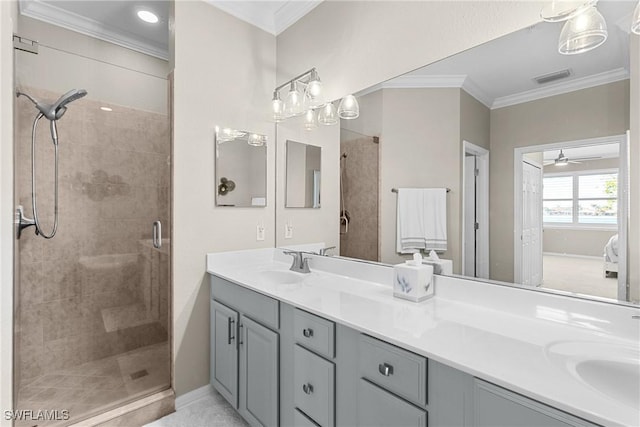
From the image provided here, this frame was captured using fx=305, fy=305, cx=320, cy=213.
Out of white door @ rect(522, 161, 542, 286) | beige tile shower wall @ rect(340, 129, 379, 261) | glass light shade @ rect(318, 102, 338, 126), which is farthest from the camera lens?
glass light shade @ rect(318, 102, 338, 126)

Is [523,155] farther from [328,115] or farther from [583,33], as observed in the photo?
[328,115]

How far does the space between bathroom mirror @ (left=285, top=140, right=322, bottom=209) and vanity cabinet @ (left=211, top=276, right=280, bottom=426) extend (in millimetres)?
819

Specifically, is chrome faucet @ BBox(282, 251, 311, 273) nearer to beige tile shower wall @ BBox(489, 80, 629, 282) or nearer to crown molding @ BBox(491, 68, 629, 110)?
beige tile shower wall @ BBox(489, 80, 629, 282)

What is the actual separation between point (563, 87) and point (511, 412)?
3.83ft

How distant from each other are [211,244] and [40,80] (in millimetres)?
1582

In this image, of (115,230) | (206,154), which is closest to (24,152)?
(115,230)

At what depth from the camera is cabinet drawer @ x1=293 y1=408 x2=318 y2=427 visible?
1.32m

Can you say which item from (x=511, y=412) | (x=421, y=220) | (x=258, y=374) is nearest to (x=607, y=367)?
(x=511, y=412)

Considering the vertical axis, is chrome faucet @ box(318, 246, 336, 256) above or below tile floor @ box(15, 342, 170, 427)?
above

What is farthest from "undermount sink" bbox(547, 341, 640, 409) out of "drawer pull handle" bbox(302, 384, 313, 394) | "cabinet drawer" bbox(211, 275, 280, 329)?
"cabinet drawer" bbox(211, 275, 280, 329)

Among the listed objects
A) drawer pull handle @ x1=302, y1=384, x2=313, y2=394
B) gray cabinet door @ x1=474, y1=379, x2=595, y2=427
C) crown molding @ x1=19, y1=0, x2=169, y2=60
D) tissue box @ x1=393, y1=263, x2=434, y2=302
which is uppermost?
crown molding @ x1=19, y1=0, x2=169, y2=60

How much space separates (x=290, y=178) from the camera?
2443mm

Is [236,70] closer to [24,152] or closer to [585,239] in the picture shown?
[24,152]

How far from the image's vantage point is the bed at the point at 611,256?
1.08 m
